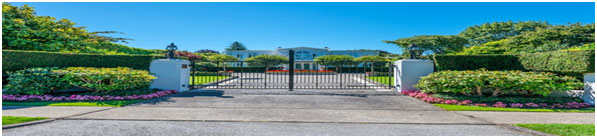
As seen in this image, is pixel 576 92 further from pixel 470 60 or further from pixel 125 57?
pixel 125 57

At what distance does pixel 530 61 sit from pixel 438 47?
27852 millimetres

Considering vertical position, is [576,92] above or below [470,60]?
below

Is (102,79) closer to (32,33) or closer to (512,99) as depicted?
(32,33)

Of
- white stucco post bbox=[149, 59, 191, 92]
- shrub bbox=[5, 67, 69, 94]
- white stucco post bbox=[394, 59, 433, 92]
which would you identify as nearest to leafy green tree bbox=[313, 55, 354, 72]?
white stucco post bbox=[394, 59, 433, 92]

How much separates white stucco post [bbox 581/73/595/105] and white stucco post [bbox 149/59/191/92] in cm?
1132

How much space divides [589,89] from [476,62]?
2.56m

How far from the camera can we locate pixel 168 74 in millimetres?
8914

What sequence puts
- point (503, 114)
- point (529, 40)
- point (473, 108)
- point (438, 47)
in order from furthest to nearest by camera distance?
point (438, 47) < point (529, 40) < point (473, 108) < point (503, 114)

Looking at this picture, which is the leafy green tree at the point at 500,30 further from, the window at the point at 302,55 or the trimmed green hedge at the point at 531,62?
the trimmed green hedge at the point at 531,62

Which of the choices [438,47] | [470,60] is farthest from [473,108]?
[438,47]

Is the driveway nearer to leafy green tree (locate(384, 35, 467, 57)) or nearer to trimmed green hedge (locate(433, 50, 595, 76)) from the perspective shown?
trimmed green hedge (locate(433, 50, 595, 76))

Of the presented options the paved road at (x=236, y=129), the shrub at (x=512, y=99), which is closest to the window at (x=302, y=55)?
the shrub at (x=512, y=99)

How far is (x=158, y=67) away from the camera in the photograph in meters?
9.02

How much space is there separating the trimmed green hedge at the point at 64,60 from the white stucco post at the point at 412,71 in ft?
28.3
